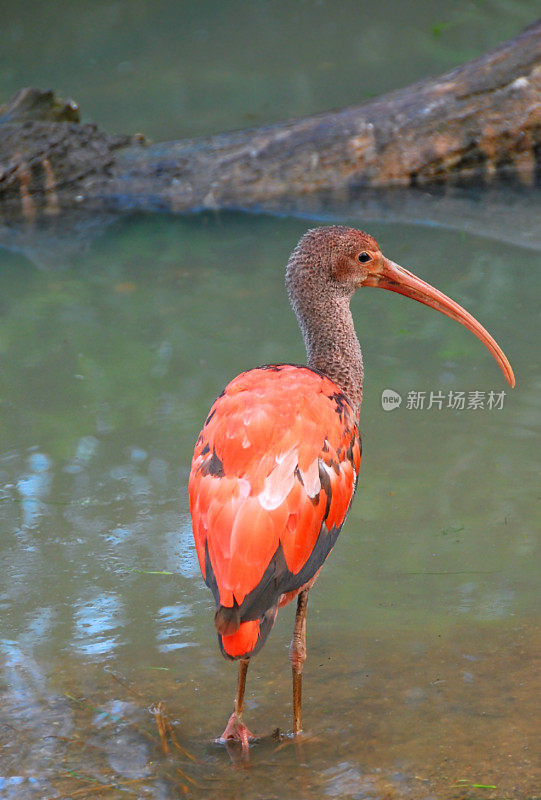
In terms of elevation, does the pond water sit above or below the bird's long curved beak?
below

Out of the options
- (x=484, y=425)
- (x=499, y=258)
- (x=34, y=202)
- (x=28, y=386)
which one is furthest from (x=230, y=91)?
(x=484, y=425)

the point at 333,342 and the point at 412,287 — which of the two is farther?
the point at 412,287

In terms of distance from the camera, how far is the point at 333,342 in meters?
3.63

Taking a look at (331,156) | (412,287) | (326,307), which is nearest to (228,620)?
(326,307)

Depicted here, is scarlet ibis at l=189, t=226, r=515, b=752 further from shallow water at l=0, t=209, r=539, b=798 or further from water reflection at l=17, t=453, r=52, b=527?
water reflection at l=17, t=453, r=52, b=527

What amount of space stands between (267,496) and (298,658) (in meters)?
0.71

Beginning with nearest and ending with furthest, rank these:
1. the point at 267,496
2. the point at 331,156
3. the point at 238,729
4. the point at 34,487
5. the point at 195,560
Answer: the point at 267,496 < the point at 238,729 < the point at 195,560 < the point at 34,487 < the point at 331,156

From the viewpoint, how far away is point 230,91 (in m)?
13.5

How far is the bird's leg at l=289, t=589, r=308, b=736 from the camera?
3105mm

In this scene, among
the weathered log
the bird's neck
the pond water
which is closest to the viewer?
the pond water

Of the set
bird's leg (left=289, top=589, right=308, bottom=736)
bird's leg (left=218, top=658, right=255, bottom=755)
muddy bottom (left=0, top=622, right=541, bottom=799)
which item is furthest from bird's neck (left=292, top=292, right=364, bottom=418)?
bird's leg (left=218, top=658, right=255, bottom=755)

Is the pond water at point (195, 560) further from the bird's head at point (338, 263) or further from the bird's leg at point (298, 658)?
the bird's head at point (338, 263)

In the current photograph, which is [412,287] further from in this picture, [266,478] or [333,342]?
[266,478]

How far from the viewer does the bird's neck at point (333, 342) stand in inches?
143
